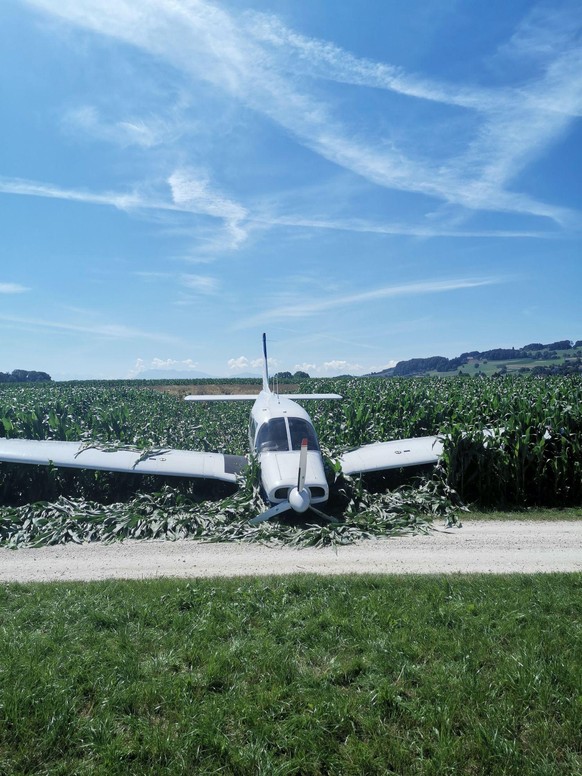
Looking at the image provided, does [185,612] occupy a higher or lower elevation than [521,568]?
higher

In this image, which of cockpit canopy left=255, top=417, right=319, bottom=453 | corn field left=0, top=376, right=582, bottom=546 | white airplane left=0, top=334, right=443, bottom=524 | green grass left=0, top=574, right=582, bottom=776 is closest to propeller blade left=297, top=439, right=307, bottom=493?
white airplane left=0, top=334, right=443, bottom=524

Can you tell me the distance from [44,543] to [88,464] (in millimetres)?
2982

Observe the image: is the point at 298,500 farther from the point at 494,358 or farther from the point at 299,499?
the point at 494,358

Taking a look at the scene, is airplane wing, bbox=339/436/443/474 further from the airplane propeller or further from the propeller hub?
the propeller hub

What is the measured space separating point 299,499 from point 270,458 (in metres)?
2.15

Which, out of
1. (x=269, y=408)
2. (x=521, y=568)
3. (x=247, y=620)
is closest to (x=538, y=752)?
(x=247, y=620)

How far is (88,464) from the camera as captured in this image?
44.5ft

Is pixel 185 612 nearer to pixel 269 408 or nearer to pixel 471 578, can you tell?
pixel 471 578

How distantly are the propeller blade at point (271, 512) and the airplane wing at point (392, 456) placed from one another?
10.5ft

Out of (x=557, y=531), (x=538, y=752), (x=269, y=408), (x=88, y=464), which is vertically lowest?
(x=557, y=531)

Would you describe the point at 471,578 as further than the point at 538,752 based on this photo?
Yes

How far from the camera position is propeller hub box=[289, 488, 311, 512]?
1048 centimetres

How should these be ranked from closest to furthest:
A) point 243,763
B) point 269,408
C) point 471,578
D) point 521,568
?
point 243,763 → point 471,578 → point 521,568 → point 269,408

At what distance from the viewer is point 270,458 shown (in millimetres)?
12484
